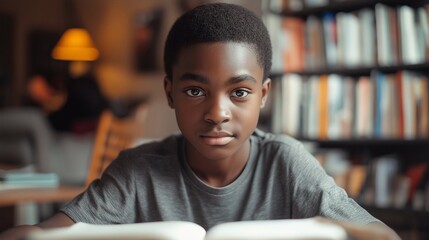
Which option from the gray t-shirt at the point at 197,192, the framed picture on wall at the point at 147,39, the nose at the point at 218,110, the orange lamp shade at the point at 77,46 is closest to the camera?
the nose at the point at 218,110

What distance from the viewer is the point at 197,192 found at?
1.12 m

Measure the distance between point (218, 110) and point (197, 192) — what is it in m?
0.22

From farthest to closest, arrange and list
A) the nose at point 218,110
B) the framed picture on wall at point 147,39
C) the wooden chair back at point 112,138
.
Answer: the framed picture on wall at point 147,39 → the wooden chair back at point 112,138 → the nose at point 218,110

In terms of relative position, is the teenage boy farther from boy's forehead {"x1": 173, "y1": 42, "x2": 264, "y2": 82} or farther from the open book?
the open book

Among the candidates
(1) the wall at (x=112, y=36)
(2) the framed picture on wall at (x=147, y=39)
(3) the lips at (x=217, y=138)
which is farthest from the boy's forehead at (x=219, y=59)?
(2) the framed picture on wall at (x=147, y=39)

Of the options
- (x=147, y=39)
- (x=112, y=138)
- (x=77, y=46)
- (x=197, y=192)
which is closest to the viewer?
(x=197, y=192)

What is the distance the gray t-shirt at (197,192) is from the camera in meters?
1.09

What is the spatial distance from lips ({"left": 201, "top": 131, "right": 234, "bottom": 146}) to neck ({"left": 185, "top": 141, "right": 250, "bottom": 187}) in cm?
12

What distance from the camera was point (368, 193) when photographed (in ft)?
9.83

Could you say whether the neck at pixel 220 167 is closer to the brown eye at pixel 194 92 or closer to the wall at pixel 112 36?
the brown eye at pixel 194 92

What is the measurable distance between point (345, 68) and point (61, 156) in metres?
2.58

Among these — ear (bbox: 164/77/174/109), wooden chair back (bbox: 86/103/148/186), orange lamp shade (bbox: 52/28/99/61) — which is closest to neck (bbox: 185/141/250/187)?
ear (bbox: 164/77/174/109)

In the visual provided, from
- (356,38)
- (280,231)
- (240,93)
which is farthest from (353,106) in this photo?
(280,231)

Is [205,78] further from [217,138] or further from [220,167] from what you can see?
[220,167]
